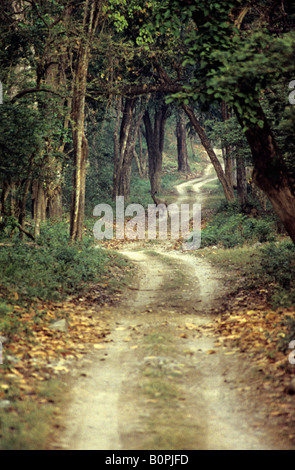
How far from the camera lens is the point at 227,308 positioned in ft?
36.6

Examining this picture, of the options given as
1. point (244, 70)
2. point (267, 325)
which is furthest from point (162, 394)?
point (244, 70)

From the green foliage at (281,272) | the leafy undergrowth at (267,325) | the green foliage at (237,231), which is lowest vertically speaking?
the leafy undergrowth at (267,325)

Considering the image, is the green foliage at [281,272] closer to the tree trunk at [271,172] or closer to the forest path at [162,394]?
the tree trunk at [271,172]

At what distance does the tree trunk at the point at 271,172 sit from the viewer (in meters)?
9.89

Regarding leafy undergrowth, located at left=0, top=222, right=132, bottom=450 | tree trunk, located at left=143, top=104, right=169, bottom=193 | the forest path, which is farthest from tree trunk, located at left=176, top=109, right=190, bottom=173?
the forest path

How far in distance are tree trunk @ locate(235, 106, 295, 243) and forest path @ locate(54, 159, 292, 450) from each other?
110 inches

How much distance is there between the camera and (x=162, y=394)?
6.48 meters

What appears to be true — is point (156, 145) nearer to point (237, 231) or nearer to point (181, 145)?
point (181, 145)

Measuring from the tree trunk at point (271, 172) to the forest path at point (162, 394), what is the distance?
9.18ft

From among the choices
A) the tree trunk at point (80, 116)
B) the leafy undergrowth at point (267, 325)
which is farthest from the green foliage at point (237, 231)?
the tree trunk at point (80, 116)

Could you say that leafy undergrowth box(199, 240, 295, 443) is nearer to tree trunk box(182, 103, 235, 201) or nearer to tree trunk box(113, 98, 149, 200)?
tree trunk box(182, 103, 235, 201)
